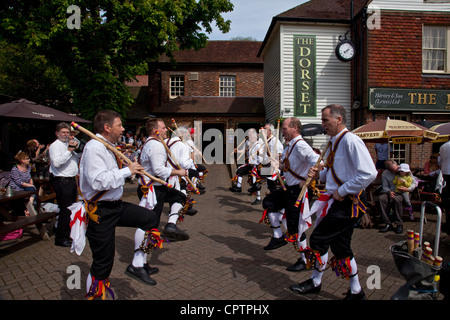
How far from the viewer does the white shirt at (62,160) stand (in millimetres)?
5344

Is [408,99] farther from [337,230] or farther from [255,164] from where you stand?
[337,230]

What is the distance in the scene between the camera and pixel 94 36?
12367 mm

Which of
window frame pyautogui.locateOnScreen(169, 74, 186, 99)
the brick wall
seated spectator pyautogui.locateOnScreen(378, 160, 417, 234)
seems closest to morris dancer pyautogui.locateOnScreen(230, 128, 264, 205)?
seated spectator pyautogui.locateOnScreen(378, 160, 417, 234)

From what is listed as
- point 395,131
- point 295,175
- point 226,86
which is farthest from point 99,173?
point 226,86

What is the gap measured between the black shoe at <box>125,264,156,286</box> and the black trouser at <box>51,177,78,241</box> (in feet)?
7.39

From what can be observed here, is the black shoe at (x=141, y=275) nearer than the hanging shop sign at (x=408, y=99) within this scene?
Yes

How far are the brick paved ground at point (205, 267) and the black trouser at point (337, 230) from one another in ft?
2.40

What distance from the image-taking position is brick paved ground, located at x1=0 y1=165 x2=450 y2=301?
3805 millimetres

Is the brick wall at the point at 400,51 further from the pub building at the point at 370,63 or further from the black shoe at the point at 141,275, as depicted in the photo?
the black shoe at the point at 141,275

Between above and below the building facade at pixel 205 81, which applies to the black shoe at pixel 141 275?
below

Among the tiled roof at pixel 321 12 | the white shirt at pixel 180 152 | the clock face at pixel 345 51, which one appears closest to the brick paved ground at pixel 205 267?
the white shirt at pixel 180 152

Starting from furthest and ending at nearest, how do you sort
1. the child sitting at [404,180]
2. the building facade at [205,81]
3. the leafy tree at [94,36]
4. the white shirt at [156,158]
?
the building facade at [205,81] → the leafy tree at [94,36] → the child sitting at [404,180] → the white shirt at [156,158]
